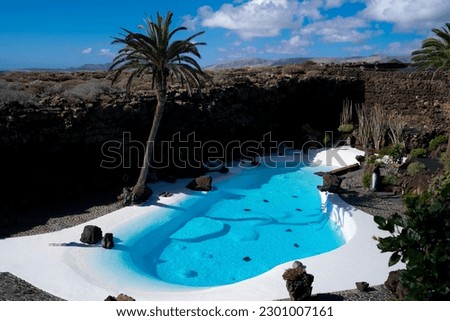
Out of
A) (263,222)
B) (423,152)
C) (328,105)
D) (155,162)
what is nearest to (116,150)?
(155,162)

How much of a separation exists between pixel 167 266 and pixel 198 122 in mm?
11591

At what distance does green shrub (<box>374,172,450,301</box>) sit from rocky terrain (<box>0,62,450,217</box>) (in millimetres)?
14044

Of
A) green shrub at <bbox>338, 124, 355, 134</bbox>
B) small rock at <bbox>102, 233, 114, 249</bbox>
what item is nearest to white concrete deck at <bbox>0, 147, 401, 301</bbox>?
small rock at <bbox>102, 233, 114, 249</bbox>

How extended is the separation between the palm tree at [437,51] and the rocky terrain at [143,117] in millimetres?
4235

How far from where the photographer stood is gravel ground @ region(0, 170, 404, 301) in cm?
935

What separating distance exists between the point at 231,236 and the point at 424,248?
34.7ft

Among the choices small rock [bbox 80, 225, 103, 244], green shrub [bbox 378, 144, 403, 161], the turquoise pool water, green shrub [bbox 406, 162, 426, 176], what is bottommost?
the turquoise pool water

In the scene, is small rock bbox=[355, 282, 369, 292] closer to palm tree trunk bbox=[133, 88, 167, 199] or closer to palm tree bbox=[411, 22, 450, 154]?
palm tree trunk bbox=[133, 88, 167, 199]

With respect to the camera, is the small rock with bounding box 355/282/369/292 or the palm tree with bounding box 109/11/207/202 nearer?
the small rock with bounding box 355/282/369/292

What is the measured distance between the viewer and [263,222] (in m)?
15.9

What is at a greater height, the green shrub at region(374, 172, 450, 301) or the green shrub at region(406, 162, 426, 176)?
the green shrub at region(374, 172, 450, 301)

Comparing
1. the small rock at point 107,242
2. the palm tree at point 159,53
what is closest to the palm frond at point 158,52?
the palm tree at point 159,53

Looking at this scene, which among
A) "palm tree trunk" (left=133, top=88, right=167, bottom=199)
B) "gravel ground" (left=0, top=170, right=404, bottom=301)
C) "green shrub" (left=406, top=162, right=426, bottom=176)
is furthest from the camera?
"green shrub" (left=406, top=162, right=426, bottom=176)

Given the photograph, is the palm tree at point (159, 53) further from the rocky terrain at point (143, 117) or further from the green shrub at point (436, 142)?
the green shrub at point (436, 142)
